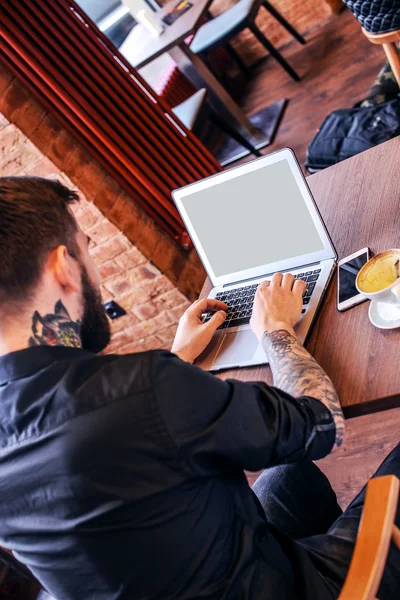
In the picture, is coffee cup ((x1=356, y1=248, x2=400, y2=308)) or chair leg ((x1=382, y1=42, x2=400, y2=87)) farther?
chair leg ((x1=382, y1=42, x2=400, y2=87))

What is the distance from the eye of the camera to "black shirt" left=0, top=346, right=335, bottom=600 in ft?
2.59

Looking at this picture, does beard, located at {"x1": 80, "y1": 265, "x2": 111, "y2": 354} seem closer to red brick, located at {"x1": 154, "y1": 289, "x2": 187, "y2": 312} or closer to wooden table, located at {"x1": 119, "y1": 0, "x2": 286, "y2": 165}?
red brick, located at {"x1": 154, "y1": 289, "x2": 187, "y2": 312}

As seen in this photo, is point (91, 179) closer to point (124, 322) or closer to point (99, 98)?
point (99, 98)

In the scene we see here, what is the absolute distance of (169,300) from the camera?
2.42 meters

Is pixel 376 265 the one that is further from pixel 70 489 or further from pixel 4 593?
pixel 4 593

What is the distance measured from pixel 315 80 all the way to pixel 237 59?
897 millimetres

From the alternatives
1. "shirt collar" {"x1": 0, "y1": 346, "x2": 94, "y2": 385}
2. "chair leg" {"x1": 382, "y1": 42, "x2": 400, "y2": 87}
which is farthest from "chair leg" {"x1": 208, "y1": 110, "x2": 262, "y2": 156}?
"shirt collar" {"x1": 0, "y1": 346, "x2": 94, "y2": 385}

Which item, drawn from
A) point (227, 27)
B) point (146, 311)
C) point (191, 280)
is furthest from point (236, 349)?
point (227, 27)

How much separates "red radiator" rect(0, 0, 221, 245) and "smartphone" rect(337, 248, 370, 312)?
135 centimetres

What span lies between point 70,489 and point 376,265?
2.09ft

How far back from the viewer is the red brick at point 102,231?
2.23 meters

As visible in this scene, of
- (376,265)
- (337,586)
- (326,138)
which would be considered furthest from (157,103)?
(337,586)

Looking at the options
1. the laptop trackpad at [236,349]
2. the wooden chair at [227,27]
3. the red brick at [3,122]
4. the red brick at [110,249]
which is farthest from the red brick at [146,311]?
the wooden chair at [227,27]

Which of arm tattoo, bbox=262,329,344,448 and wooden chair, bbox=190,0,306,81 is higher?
arm tattoo, bbox=262,329,344,448
